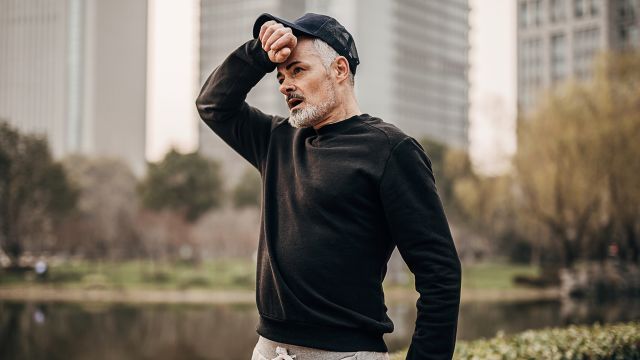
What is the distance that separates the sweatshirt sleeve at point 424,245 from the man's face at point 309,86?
0.24 metres

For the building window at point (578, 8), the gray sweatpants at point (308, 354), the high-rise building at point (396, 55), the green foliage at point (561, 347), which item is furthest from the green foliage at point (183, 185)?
the high-rise building at point (396, 55)

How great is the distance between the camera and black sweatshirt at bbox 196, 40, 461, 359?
5.83 feet

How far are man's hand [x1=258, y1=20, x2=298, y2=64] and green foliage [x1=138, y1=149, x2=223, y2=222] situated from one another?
1225 inches

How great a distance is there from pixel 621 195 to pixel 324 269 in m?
22.4

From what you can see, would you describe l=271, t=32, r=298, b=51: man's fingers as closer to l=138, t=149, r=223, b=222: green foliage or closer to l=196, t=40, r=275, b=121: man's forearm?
l=196, t=40, r=275, b=121: man's forearm

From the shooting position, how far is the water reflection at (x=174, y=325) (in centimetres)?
1309

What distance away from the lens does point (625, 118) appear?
2164 cm

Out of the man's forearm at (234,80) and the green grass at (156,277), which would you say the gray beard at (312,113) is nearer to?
the man's forearm at (234,80)

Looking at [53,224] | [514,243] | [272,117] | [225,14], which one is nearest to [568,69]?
[514,243]

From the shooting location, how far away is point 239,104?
220 centimetres

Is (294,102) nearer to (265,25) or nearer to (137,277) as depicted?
(265,25)

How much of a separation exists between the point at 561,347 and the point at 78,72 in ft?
298

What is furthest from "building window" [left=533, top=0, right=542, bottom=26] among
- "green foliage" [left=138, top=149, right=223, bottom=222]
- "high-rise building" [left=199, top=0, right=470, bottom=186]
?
"green foliage" [left=138, top=149, right=223, bottom=222]

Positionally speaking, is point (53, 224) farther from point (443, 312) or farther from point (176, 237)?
point (443, 312)
